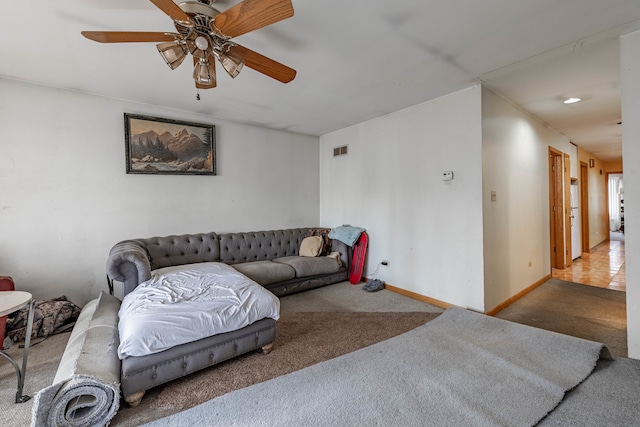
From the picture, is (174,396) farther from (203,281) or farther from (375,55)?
(375,55)

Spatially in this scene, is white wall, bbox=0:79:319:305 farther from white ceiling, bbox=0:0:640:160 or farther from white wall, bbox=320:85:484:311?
white wall, bbox=320:85:484:311

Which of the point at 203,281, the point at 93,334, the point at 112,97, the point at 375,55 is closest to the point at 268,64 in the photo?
the point at 375,55

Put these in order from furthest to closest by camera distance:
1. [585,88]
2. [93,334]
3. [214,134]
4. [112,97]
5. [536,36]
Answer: [214,134] → [112,97] → [585,88] → [536,36] → [93,334]

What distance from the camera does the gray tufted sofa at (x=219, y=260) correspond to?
183 centimetres

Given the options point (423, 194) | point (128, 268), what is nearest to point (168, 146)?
point (128, 268)

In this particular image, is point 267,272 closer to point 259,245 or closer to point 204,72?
point 259,245

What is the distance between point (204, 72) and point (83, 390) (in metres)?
2.05

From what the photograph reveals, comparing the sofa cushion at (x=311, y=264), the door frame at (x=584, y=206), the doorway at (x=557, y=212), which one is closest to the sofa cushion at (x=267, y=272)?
the sofa cushion at (x=311, y=264)

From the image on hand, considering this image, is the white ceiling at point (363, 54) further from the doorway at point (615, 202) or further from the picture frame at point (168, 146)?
the doorway at point (615, 202)

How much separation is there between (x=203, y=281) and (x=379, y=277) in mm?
2648

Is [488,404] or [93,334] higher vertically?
[93,334]

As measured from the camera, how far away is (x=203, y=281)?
2689 millimetres

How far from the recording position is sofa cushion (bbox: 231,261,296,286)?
3.54 metres

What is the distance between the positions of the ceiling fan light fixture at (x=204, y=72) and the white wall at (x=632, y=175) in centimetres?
317
